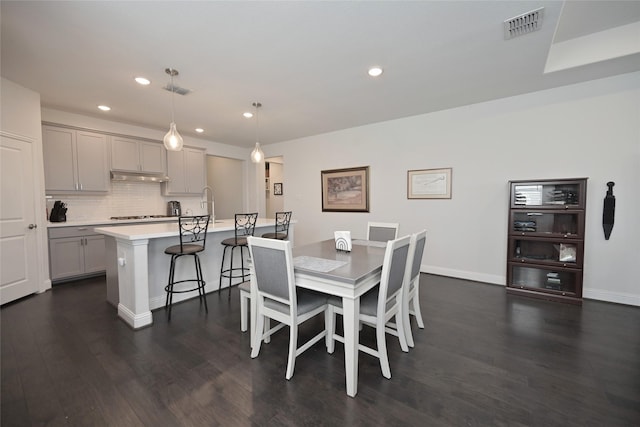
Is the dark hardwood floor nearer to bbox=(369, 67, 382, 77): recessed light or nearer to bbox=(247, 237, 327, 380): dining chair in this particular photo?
bbox=(247, 237, 327, 380): dining chair

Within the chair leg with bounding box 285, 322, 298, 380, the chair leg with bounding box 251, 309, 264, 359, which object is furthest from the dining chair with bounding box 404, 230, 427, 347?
the chair leg with bounding box 251, 309, 264, 359

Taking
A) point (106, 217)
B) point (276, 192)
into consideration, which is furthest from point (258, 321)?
point (276, 192)

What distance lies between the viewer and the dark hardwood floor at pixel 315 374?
4.89ft

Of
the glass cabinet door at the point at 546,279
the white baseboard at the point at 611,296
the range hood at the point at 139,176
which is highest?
the range hood at the point at 139,176

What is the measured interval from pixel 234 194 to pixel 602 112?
6.71 m

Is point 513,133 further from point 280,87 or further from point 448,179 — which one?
point 280,87

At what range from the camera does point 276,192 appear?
25.1 ft

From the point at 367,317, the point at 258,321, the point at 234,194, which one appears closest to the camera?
the point at 367,317

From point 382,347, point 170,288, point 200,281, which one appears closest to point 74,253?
point 170,288

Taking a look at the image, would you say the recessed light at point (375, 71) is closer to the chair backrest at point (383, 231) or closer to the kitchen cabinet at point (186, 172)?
the chair backrest at point (383, 231)

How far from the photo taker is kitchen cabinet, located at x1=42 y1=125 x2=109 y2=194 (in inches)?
151

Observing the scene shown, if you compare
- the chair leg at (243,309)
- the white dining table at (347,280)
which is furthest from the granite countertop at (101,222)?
the white dining table at (347,280)

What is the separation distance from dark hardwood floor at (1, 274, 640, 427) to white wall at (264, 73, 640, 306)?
95cm

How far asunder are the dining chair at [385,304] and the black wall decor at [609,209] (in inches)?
108
